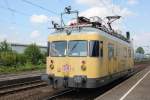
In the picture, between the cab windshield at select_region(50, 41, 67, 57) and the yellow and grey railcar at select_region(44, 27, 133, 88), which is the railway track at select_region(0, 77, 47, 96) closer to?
the cab windshield at select_region(50, 41, 67, 57)

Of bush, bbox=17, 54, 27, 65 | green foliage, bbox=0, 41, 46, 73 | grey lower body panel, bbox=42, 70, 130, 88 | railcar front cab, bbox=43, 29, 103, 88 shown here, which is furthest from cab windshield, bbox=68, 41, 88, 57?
bush, bbox=17, 54, 27, 65

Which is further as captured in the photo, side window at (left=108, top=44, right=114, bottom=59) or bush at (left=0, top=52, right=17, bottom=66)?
bush at (left=0, top=52, right=17, bottom=66)

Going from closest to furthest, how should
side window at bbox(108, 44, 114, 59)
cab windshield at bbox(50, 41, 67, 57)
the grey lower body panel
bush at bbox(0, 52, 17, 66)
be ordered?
1. the grey lower body panel
2. cab windshield at bbox(50, 41, 67, 57)
3. side window at bbox(108, 44, 114, 59)
4. bush at bbox(0, 52, 17, 66)

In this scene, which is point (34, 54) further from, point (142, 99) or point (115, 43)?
point (142, 99)

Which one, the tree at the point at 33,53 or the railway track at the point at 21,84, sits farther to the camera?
the tree at the point at 33,53

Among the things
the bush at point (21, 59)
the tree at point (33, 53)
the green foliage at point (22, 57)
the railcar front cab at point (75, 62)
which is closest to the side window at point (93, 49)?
the railcar front cab at point (75, 62)

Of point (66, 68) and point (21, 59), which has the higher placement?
point (21, 59)

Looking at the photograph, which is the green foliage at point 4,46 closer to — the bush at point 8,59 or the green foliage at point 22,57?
the green foliage at point 22,57

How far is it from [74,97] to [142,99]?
3310 mm

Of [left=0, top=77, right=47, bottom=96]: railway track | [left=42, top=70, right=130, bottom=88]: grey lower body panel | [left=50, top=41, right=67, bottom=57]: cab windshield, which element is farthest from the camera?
[left=0, top=77, right=47, bottom=96]: railway track

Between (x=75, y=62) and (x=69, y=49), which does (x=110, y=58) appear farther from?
(x=75, y=62)

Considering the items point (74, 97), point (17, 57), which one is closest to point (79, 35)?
point (74, 97)

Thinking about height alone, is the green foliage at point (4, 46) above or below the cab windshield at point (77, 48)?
above

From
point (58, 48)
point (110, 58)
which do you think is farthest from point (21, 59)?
point (58, 48)
